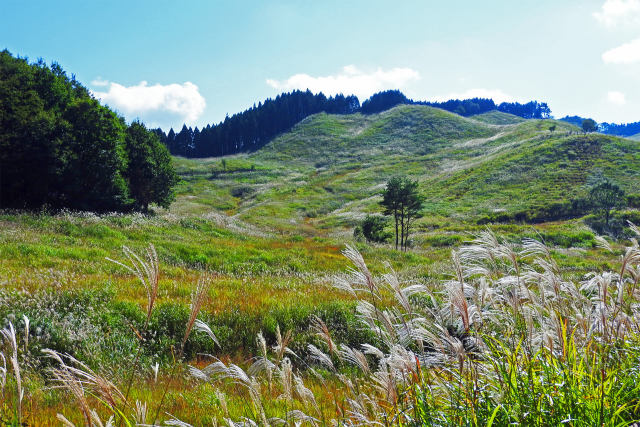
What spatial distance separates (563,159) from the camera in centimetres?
7019

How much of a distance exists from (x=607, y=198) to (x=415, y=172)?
52.7 meters

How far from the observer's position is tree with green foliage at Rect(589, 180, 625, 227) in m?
41.9

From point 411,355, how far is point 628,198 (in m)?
61.7

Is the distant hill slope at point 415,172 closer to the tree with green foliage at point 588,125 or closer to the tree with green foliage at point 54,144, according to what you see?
the tree with green foliage at point 588,125

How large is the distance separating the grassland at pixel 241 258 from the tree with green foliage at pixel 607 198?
3515mm

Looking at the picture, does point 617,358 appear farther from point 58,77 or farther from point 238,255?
point 58,77

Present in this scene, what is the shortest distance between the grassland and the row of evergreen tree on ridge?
Result: 65620 mm

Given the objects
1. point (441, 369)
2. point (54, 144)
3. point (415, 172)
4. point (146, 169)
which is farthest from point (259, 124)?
point (441, 369)

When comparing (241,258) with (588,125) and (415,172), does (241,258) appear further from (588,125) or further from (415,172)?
(588,125)

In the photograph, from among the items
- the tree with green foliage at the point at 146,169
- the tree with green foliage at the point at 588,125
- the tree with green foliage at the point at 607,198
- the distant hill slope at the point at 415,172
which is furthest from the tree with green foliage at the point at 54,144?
the tree with green foliage at the point at 588,125

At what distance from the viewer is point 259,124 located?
159250mm

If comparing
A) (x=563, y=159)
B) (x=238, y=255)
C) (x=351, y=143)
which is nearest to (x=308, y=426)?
(x=238, y=255)

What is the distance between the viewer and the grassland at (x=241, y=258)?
530cm


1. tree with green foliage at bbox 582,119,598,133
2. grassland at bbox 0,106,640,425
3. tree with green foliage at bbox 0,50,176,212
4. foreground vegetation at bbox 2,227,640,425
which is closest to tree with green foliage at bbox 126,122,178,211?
grassland at bbox 0,106,640,425
